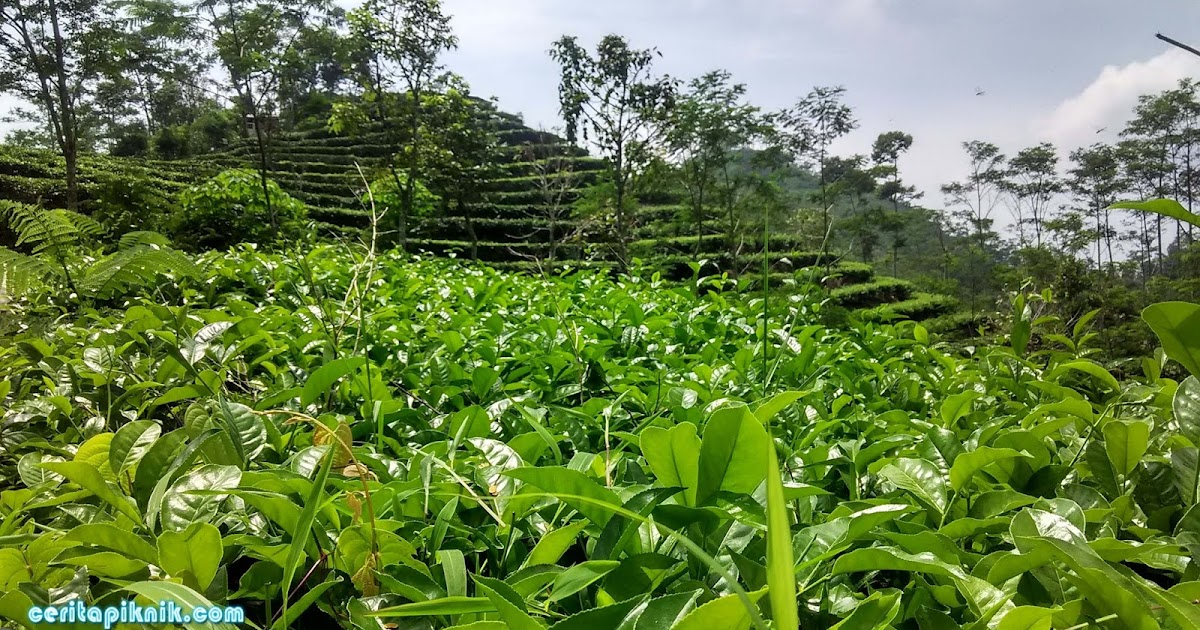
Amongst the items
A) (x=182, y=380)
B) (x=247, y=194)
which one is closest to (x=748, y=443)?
(x=182, y=380)

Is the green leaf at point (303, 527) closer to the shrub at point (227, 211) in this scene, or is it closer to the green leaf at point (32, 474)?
the green leaf at point (32, 474)

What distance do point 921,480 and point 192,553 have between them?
0.50m

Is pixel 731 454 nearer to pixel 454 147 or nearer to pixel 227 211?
pixel 227 211

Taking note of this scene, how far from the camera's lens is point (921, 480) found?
1.51ft

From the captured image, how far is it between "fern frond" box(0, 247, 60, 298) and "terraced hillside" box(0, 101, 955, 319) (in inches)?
313

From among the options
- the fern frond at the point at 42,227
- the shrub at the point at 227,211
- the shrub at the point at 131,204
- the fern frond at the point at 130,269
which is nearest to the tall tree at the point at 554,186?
the shrub at the point at 227,211

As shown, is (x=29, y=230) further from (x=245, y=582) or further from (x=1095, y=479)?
(x=1095, y=479)

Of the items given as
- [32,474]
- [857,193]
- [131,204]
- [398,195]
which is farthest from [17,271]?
[857,193]

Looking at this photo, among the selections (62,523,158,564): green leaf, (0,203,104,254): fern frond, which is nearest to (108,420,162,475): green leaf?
(62,523,158,564): green leaf

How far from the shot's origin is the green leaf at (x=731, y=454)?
35 cm

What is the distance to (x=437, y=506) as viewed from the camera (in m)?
0.48

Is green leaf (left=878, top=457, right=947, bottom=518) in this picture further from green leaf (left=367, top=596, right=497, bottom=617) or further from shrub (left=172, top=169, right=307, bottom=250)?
shrub (left=172, top=169, right=307, bottom=250)

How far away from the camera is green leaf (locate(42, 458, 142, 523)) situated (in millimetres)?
398

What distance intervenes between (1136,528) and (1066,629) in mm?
192
